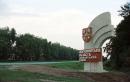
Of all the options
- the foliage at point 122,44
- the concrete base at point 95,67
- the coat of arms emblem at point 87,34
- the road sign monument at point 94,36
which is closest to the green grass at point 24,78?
the concrete base at point 95,67

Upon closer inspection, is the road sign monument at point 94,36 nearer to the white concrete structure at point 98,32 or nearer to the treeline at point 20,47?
the white concrete structure at point 98,32

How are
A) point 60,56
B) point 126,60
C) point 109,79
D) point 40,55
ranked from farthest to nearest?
point 60,56 < point 40,55 < point 126,60 < point 109,79

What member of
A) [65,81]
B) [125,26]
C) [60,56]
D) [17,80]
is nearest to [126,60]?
[125,26]

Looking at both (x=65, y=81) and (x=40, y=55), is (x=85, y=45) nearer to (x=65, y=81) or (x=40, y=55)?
(x=65, y=81)

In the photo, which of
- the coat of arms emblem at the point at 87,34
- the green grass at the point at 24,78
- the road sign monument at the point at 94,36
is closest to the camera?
the green grass at the point at 24,78

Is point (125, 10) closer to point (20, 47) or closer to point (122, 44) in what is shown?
point (122, 44)

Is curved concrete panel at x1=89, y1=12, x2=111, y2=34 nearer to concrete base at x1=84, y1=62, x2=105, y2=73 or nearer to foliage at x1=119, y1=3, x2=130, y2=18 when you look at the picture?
concrete base at x1=84, y1=62, x2=105, y2=73

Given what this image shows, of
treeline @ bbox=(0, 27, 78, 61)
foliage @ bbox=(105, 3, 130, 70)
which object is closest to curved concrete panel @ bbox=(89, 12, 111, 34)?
foliage @ bbox=(105, 3, 130, 70)

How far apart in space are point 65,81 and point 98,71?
627 inches

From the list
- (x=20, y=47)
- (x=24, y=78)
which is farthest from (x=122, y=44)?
(x=20, y=47)


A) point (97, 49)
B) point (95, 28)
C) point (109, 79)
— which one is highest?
point (95, 28)

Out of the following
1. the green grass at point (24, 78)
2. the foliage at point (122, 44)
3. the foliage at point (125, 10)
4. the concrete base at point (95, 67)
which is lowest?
the green grass at point (24, 78)

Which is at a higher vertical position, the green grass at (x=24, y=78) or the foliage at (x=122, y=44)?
the foliage at (x=122, y=44)

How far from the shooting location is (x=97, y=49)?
136 ft
